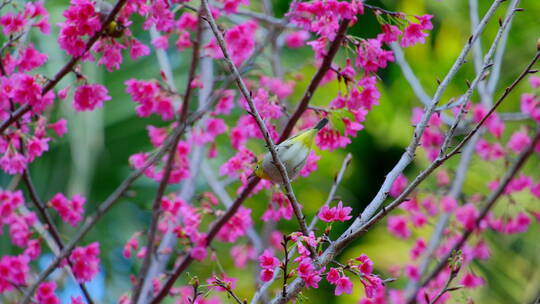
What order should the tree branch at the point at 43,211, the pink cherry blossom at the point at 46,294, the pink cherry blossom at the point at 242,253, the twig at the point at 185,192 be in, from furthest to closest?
the pink cherry blossom at the point at 242,253 < the twig at the point at 185,192 < the pink cherry blossom at the point at 46,294 < the tree branch at the point at 43,211

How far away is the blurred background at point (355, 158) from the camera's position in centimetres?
535

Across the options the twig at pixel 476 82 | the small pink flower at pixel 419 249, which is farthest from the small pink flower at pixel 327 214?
the small pink flower at pixel 419 249

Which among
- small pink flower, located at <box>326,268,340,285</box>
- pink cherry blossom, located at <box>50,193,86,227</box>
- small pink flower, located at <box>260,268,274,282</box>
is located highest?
pink cherry blossom, located at <box>50,193,86,227</box>

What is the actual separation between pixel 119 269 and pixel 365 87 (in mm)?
3869

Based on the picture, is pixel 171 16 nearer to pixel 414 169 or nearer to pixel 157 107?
pixel 157 107

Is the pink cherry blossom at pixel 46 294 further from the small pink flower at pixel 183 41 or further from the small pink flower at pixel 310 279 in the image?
the small pink flower at pixel 310 279

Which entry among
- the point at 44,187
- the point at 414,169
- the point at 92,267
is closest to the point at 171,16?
the point at 92,267

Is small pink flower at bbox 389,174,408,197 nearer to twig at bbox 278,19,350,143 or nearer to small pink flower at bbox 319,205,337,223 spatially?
twig at bbox 278,19,350,143

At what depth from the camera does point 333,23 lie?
184 centimetres

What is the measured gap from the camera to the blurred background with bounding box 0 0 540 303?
5348mm

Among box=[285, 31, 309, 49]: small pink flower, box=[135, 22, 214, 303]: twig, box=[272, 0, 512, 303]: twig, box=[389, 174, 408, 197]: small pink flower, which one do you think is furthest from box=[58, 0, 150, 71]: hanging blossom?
box=[389, 174, 408, 197]: small pink flower

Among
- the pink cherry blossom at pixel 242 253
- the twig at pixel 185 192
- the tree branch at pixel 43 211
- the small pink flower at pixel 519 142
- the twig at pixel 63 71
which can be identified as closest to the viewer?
the twig at pixel 63 71

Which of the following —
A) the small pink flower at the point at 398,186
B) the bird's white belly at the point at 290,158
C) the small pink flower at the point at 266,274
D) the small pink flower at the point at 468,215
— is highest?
the bird's white belly at the point at 290,158

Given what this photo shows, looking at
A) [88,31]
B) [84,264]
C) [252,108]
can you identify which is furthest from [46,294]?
[252,108]
